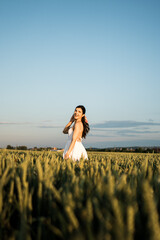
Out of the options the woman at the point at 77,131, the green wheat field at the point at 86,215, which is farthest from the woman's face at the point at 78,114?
the green wheat field at the point at 86,215

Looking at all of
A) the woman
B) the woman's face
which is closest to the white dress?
the woman

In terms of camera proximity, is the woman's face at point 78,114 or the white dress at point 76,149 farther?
the woman's face at point 78,114

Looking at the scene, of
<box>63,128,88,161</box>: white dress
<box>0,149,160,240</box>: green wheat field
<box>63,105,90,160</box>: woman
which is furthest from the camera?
<box>63,128,88,161</box>: white dress

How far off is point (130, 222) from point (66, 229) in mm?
343

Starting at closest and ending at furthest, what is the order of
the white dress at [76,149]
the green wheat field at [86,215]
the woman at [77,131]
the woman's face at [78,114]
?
the green wheat field at [86,215]
the woman at [77,131]
the white dress at [76,149]
the woman's face at [78,114]

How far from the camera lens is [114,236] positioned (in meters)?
0.93

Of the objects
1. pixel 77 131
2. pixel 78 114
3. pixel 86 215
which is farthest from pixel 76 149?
pixel 86 215

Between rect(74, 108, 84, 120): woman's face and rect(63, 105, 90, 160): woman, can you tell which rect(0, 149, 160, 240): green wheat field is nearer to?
rect(63, 105, 90, 160): woman

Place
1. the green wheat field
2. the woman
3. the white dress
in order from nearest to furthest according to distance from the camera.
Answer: the green wheat field < the woman < the white dress

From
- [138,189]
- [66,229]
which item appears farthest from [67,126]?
[66,229]

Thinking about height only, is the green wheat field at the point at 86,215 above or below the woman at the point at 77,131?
below

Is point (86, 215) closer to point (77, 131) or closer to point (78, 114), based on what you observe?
point (77, 131)

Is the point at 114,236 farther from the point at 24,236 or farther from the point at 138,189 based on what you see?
the point at 138,189

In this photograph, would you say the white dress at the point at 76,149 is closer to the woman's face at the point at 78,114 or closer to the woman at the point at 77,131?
the woman at the point at 77,131
